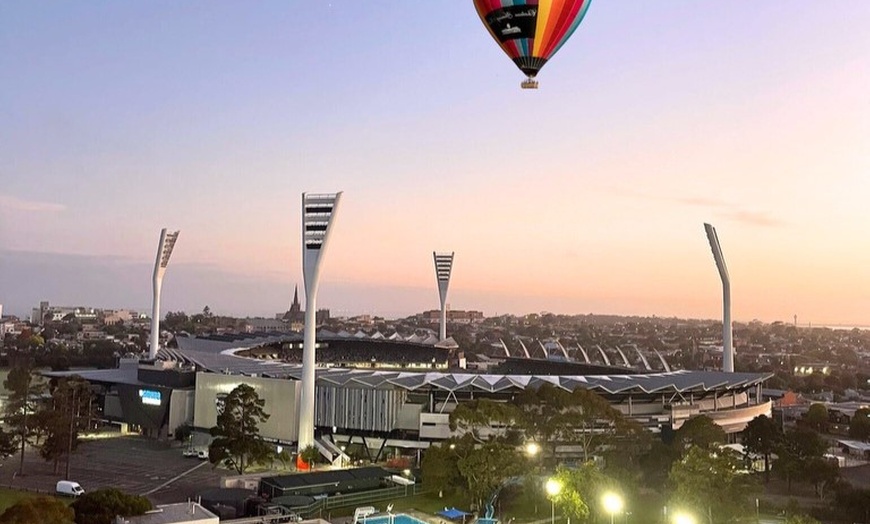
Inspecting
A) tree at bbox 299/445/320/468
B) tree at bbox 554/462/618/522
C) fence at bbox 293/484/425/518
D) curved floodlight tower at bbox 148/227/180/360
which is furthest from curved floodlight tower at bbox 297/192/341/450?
curved floodlight tower at bbox 148/227/180/360

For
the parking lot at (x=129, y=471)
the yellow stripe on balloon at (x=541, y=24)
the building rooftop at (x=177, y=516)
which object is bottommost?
the parking lot at (x=129, y=471)

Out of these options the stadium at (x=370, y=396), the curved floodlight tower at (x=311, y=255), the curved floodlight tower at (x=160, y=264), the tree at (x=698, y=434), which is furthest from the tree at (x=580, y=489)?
the curved floodlight tower at (x=160, y=264)

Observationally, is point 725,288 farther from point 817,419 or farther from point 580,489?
point 580,489

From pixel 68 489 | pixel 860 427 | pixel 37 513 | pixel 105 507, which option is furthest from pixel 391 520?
pixel 860 427

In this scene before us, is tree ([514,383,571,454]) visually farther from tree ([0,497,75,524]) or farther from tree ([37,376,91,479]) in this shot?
tree ([37,376,91,479])

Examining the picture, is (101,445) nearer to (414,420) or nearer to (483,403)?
(414,420)

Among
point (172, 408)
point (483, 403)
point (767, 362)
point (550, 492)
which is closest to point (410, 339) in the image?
point (172, 408)

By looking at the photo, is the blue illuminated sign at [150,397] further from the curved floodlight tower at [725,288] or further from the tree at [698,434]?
the curved floodlight tower at [725,288]
